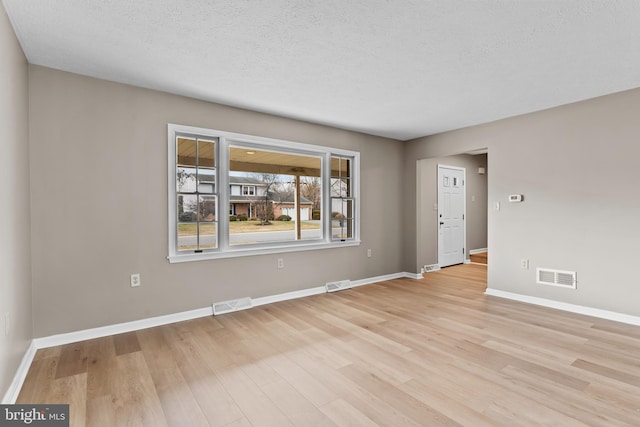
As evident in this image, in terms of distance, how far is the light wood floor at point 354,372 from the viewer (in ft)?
6.17

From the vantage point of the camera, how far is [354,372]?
2.37 m

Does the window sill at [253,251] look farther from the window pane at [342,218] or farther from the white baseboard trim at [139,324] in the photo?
the white baseboard trim at [139,324]

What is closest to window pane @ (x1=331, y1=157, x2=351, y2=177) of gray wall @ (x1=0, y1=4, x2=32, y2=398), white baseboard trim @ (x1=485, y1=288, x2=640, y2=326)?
white baseboard trim @ (x1=485, y1=288, x2=640, y2=326)

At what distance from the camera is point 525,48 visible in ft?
8.23

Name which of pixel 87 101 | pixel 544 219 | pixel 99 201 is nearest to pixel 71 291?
pixel 99 201

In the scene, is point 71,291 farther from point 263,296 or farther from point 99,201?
Result: point 263,296

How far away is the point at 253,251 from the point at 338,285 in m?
1.52

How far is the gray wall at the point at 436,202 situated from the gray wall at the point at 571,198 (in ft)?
4.33

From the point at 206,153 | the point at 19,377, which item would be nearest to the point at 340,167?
the point at 206,153

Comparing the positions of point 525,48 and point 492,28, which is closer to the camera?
point 492,28

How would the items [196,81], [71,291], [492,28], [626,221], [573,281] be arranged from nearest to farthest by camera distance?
[492,28] < [71,291] < [196,81] < [626,221] < [573,281]

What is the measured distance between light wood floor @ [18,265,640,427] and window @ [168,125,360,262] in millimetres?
1017

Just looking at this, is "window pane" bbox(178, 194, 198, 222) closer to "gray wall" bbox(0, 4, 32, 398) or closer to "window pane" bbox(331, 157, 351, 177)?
"gray wall" bbox(0, 4, 32, 398)

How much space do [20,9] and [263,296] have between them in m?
3.39
